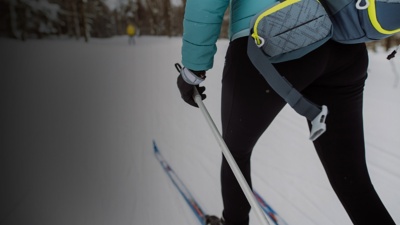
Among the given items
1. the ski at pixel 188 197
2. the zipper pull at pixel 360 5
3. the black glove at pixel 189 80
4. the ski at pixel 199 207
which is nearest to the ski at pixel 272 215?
the ski at pixel 199 207

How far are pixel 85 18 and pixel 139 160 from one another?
19721mm

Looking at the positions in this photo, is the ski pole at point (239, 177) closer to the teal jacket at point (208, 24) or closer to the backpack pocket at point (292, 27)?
the teal jacket at point (208, 24)

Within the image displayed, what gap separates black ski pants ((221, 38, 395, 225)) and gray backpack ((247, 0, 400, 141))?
3.0 inches

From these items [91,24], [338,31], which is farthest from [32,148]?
[91,24]

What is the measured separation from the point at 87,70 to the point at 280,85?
815 cm

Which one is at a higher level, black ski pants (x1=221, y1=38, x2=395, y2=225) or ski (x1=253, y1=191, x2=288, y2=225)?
black ski pants (x1=221, y1=38, x2=395, y2=225)

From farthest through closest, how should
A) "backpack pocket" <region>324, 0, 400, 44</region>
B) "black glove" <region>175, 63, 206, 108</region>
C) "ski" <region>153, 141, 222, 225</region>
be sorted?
1. "ski" <region>153, 141, 222, 225</region>
2. "black glove" <region>175, 63, 206, 108</region>
3. "backpack pocket" <region>324, 0, 400, 44</region>

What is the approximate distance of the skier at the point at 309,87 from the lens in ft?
3.05

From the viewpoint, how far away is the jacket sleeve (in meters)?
0.91

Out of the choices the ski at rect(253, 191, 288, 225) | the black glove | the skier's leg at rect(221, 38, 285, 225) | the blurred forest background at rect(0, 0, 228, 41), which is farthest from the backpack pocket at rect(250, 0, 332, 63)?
the blurred forest background at rect(0, 0, 228, 41)

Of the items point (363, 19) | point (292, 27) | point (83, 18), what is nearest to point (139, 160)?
point (292, 27)

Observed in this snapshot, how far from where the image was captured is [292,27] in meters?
0.84

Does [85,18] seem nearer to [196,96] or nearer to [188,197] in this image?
[188,197]

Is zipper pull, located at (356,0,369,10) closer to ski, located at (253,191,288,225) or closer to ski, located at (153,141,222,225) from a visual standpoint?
ski, located at (153,141,222,225)
